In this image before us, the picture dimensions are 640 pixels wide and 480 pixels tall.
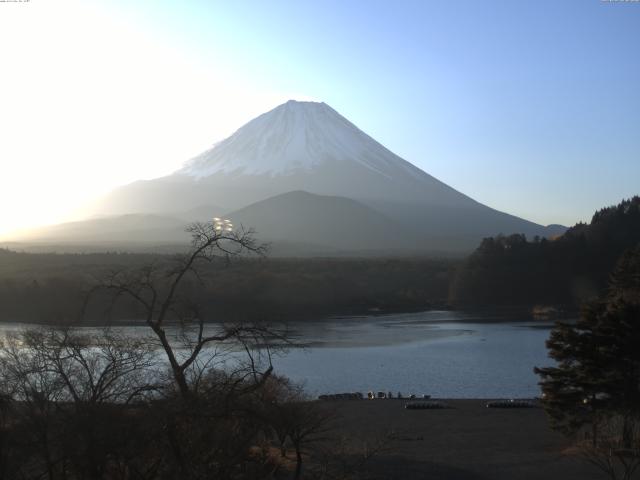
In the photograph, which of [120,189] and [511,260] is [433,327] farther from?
[120,189]

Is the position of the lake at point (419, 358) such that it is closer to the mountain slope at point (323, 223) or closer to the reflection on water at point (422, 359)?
the reflection on water at point (422, 359)

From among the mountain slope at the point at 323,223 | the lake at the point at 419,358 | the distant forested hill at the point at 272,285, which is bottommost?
the lake at the point at 419,358

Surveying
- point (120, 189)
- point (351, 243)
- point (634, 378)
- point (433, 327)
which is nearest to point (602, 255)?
point (433, 327)

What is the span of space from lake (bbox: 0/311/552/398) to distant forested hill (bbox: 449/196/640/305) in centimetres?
934

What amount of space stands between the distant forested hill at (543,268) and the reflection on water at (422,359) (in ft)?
32.2

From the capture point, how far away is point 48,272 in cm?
3238

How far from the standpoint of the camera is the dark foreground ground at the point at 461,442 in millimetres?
8594

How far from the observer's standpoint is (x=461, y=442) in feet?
34.2

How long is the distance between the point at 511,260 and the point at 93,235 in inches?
1956

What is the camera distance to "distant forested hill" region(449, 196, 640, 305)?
3709cm

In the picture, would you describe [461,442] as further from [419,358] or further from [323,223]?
[323,223]

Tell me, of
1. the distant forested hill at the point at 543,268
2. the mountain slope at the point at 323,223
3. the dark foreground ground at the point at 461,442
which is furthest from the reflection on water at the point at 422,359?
the mountain slope at the point at 323,223

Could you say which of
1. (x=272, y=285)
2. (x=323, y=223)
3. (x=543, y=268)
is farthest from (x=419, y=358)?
(x=323, y=223)

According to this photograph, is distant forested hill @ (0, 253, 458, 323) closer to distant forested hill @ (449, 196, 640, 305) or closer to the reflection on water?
distant forested hill @ (449, 196, 640, 305)
